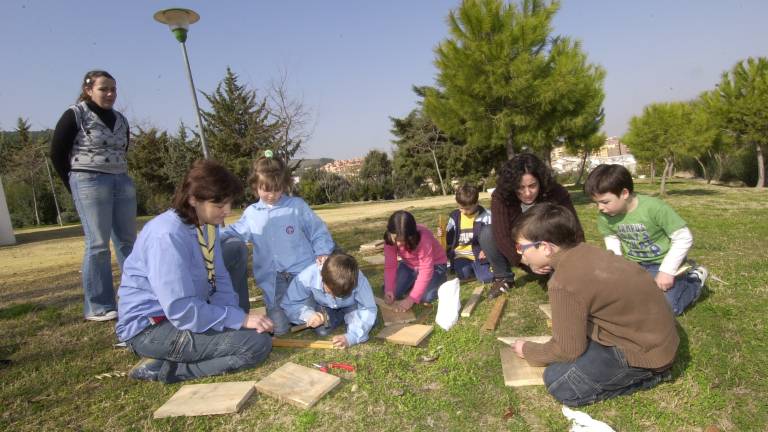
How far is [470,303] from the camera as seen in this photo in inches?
159

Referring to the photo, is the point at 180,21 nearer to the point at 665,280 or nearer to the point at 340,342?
the point at 340,342

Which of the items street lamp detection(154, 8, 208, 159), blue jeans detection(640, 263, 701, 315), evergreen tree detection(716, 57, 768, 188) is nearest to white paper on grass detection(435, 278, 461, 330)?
blue jeans detection(640, 263, 701, 315)

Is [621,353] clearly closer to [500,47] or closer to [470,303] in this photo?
[470,303]

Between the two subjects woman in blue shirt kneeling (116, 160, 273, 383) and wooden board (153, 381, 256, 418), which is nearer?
wooden board (153, 381, 256, 418)

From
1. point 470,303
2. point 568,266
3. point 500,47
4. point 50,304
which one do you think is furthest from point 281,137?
point 568,266

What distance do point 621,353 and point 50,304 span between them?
605cm

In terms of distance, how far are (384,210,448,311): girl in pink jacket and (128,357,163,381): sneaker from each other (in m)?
2.05

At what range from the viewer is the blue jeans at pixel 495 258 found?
14.7 ft

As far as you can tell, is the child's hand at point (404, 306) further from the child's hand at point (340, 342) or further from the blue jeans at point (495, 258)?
the blue jeans at point (495, 258)

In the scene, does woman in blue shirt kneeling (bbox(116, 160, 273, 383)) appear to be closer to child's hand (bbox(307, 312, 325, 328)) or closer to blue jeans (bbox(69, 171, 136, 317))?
child's hand (bbox(307, 312, 325, 328))

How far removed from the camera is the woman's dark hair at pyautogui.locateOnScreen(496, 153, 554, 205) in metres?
4.00

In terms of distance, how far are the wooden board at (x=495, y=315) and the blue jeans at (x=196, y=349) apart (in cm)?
181

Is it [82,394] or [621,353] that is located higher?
[621,353]

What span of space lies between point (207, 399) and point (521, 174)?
3.19m
